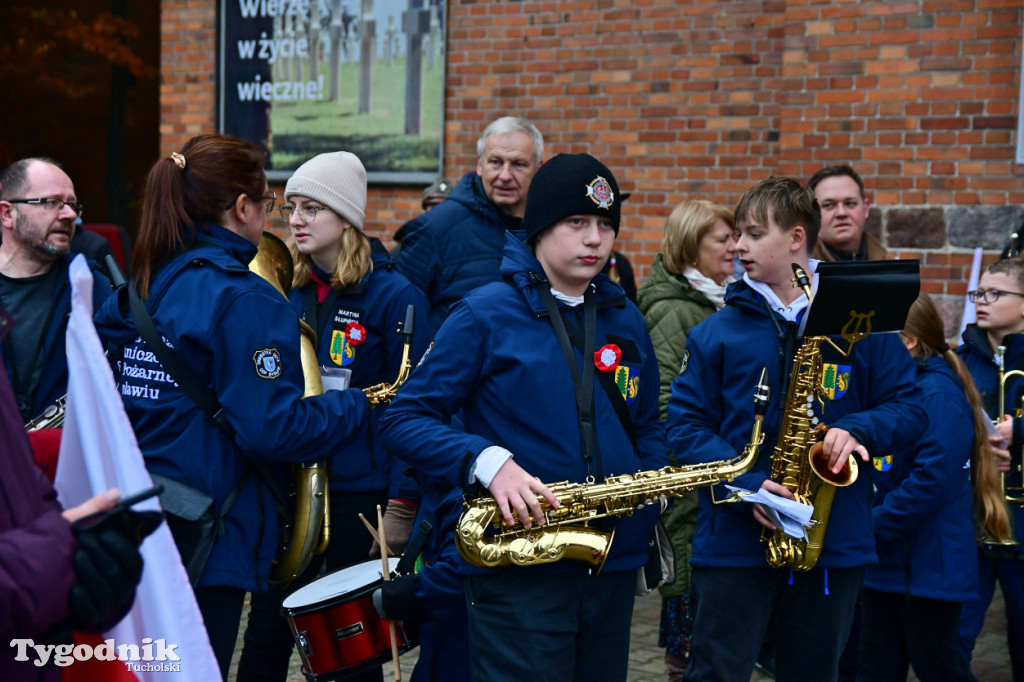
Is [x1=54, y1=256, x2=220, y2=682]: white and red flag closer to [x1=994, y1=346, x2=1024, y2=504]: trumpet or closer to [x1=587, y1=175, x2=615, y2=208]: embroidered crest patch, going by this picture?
[x1=587, y1=175, x2=615, y2=208]: embroidered crest patch

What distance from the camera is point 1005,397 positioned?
17.2 feet

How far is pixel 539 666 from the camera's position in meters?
3.16

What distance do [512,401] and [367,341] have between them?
4.65 feet

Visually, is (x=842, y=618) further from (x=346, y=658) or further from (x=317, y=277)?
(x=317, y=277)

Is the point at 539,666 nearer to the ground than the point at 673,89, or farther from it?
nearer to the ground

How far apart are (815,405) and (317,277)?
2.02 meters

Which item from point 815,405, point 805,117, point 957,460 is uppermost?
point 805,117

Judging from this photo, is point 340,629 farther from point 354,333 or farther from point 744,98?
point 744,98

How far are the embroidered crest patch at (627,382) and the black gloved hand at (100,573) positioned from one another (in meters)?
1.72

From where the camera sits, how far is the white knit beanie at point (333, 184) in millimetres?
4566

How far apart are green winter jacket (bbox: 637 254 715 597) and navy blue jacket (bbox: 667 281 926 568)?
135 cm

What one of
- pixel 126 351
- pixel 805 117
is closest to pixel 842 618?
pixel 126 351

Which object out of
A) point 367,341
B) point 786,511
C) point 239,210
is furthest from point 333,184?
point 786,511

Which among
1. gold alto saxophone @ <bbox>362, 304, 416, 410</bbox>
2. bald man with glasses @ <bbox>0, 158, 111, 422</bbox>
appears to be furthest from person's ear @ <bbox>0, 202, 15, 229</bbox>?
gold alto saxophone @ <bbox>362, 304, 416, 410</bbox>
